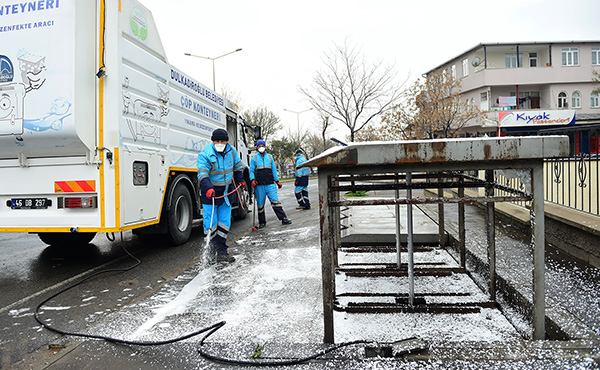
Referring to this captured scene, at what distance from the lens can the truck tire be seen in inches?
266

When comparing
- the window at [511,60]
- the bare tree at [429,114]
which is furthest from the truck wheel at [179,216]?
the window at [511,60]

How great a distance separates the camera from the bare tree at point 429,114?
576 inches

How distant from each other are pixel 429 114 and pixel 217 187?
35.5 ft

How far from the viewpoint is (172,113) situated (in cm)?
680

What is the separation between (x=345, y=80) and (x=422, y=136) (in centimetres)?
350

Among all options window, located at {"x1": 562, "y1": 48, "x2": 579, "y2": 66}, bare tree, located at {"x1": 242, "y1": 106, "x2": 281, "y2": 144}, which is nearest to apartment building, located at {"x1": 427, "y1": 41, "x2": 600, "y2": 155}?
window, located at {"x1": 562, "y1": 48, "x2": 579, "y2": 66}

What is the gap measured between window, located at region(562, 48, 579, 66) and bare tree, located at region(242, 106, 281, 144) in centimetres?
2603

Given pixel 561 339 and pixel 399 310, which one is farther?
pixel 399 310

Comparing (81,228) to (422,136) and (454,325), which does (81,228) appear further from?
(422,136)

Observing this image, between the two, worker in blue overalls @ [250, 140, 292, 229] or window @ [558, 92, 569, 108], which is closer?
worker in blue overalls @ [250, 140, 292, 229]

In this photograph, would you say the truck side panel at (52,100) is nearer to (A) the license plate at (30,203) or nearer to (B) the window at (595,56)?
(A) the license plate at (30,203)

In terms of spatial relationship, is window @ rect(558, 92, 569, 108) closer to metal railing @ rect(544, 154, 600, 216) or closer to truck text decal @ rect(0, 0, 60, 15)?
metal railing @ rect(544, 154, 600, 216)

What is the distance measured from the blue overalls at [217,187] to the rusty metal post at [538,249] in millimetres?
3787

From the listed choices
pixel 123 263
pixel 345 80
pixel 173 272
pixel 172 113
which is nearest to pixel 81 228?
pixel 123 263
